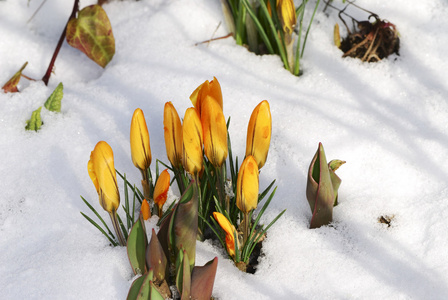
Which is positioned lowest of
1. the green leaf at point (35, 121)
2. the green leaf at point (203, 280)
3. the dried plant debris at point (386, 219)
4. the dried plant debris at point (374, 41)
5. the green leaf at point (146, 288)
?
the green leaf at point (35, 121)

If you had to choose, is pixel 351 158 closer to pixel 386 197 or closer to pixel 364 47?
pixel 386 197

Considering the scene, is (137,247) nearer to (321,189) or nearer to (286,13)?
(321,189)

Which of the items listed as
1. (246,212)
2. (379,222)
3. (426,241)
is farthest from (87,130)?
(426,241)

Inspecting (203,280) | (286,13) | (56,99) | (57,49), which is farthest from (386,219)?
(57,49)

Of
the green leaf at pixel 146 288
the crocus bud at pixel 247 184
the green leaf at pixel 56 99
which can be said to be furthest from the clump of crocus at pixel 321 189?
the green leaf at pixel 56 99

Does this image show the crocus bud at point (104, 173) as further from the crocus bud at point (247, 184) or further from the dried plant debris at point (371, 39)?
the dried plant debris at point (371, 39)

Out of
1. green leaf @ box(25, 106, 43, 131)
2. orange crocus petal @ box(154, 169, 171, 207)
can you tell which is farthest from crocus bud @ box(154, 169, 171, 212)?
green leaf @ box(25, 106, 43, 131)
